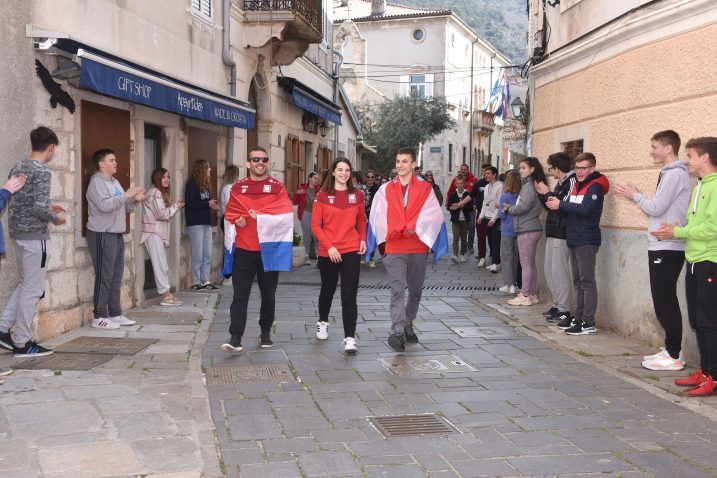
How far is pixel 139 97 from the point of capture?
938 centimetres

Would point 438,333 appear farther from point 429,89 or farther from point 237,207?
point 429,89

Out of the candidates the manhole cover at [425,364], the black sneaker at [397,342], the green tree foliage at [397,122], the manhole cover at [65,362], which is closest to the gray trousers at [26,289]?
the manhole cover at [65,362]

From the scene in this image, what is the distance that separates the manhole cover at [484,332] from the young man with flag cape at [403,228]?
3.48ft

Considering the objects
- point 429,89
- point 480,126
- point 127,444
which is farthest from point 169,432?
point 480,126

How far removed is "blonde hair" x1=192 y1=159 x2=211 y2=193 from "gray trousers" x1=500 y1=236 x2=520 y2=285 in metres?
4.34

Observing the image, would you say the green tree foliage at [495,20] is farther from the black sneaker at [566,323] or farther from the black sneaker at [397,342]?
the black sneaker at [397,342]

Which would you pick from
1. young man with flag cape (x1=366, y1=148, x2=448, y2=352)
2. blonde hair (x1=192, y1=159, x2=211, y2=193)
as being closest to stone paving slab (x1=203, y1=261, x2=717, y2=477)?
young man with flag cape (x1=366, y1=148, x2=448, y2=352)

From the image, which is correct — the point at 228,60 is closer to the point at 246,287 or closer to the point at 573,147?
the point at 573,147

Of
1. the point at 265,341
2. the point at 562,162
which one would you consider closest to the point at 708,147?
the point at 562,162

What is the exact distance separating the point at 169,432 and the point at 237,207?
10.5 feet

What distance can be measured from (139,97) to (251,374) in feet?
12.9

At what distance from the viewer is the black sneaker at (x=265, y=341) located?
26.6 feet

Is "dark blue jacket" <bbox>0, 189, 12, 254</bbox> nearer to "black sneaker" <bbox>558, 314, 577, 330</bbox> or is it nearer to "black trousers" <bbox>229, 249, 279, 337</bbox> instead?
"black trousers" <bbox>229, 249, 279, 337</bbox>

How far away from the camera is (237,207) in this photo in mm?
8039
